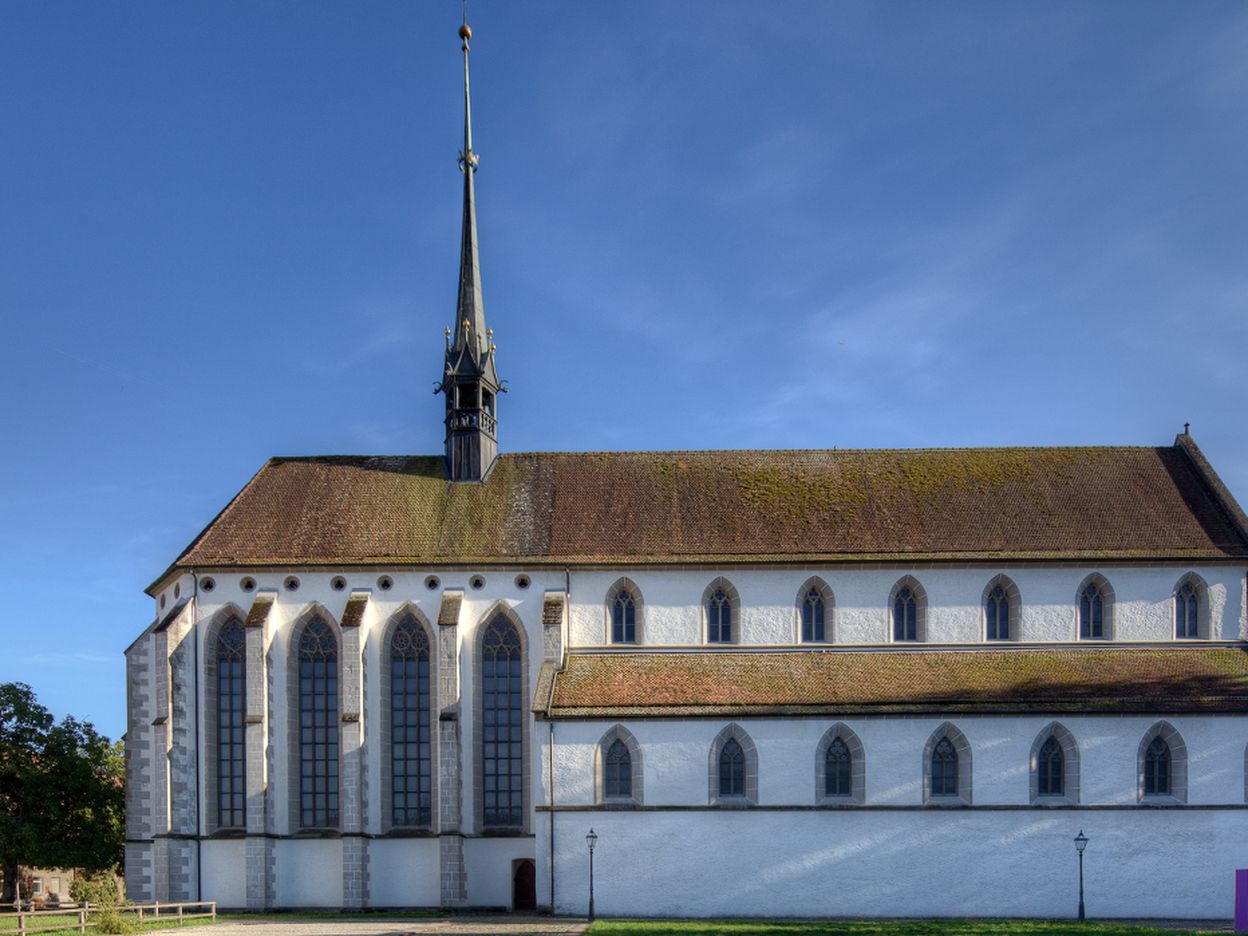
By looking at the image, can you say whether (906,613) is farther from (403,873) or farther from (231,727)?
(231,727)

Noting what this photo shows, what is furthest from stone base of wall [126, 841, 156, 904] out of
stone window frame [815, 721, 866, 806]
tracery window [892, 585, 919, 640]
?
tracery window [892, 585, 919, 640]

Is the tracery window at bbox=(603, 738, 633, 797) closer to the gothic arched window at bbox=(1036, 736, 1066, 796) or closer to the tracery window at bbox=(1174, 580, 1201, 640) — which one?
the gothic arched window at bbox=(1036, 736, 1066, 796)

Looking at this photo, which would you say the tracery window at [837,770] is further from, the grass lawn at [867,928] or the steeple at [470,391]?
the steeple at [470,391]

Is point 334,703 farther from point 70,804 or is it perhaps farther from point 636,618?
point 70,804

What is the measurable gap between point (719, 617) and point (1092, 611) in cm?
1356

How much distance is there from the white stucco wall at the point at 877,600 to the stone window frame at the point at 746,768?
15.4 feet

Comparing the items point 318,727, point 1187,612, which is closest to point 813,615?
point 1187,612

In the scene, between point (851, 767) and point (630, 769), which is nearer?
point (851, 767)

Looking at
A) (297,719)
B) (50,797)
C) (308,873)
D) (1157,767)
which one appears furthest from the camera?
(50,797)

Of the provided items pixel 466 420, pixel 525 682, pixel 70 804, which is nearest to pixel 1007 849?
pixel 525 682

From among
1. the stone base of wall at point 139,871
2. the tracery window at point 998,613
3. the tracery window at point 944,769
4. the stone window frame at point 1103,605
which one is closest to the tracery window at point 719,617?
the tracery window at point 944,769

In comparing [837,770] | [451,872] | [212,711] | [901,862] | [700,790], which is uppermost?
[212,711]

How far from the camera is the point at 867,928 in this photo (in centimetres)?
3241

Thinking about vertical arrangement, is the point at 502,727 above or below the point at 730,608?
below
